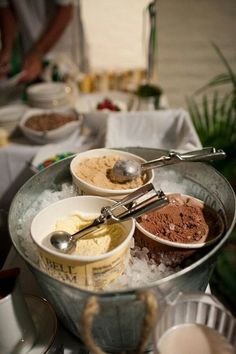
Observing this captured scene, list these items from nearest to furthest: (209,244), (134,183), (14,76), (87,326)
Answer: (87,326)
(209,244)
(134,183)
(14,76)

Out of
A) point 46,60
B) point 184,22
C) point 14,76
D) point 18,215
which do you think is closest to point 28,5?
point 46,60

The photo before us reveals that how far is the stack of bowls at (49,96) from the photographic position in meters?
1.64

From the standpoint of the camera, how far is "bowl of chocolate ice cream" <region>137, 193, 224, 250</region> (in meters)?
0.55

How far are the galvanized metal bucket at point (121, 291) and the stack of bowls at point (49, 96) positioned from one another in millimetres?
962

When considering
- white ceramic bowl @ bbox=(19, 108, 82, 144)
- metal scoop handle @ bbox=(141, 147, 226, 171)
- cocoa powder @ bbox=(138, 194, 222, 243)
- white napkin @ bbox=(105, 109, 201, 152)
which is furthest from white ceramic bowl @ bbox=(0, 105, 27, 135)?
cocoa powder @ bbox=(138, 194, 222, 243)

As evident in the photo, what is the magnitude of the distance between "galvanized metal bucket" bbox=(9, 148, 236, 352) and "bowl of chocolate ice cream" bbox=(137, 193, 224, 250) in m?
0.02

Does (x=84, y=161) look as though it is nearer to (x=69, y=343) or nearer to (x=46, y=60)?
(x=69, y=343)

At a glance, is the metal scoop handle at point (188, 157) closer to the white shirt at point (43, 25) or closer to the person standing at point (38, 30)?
the person standing at point (38, 30)

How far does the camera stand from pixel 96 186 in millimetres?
662

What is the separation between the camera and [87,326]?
374 mm

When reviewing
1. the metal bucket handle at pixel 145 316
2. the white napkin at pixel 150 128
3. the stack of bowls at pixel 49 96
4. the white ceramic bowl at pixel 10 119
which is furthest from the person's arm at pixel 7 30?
the metal bucket handle at pixel 145 316

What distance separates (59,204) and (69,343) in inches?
9.2

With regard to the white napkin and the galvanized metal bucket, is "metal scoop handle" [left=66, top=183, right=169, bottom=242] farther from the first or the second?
the white napkin

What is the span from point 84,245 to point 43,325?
0.16 metres
